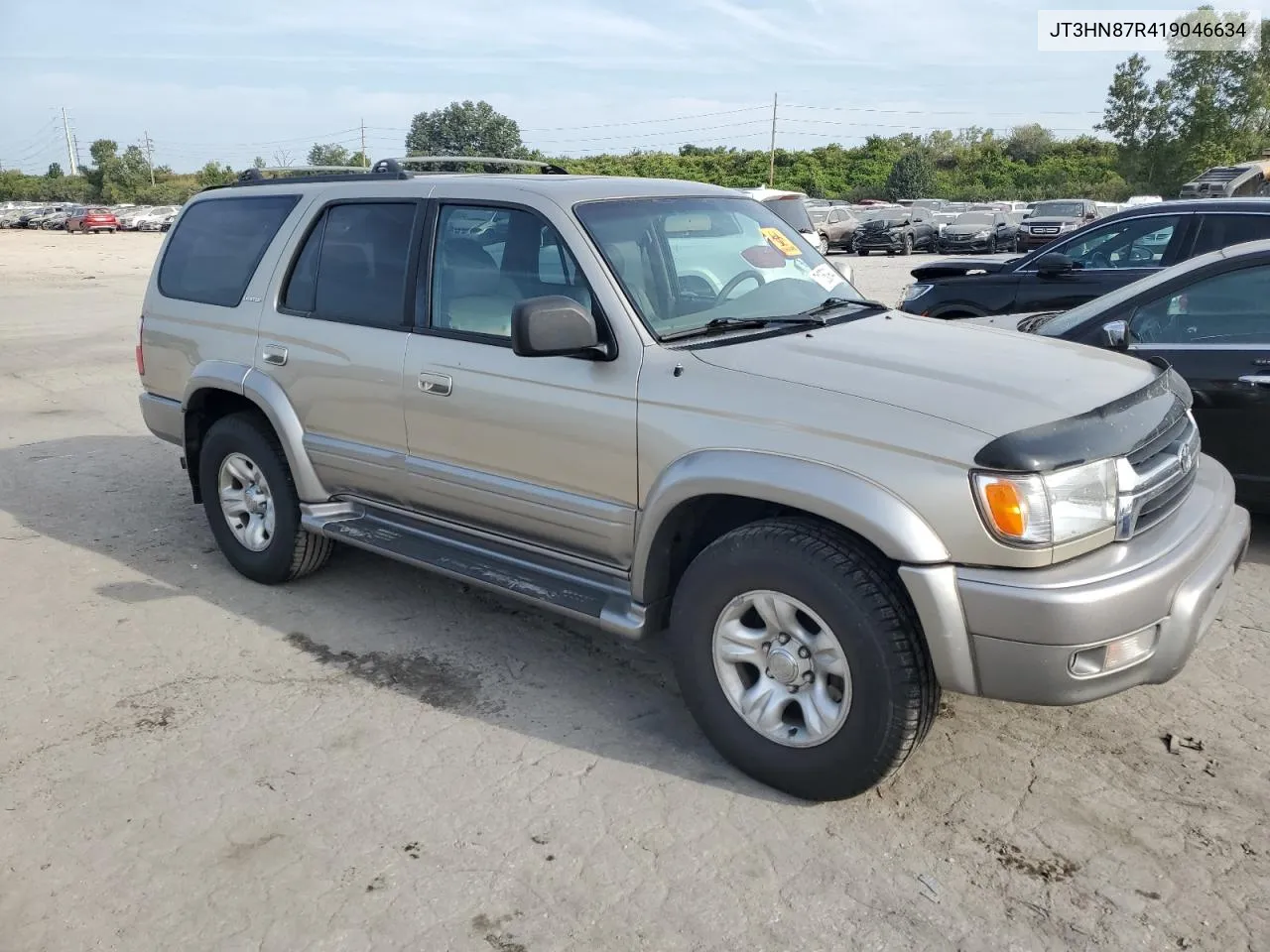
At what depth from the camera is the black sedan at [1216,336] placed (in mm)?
5043

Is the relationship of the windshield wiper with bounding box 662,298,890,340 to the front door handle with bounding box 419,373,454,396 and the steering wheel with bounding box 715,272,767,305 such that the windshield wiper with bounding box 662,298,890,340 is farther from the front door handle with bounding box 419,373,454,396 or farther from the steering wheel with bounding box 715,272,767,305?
the front door handle with bounding box 419,373,454,396

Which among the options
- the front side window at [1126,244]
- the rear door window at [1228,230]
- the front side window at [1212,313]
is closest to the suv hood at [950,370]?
the front side window at [1212,313]

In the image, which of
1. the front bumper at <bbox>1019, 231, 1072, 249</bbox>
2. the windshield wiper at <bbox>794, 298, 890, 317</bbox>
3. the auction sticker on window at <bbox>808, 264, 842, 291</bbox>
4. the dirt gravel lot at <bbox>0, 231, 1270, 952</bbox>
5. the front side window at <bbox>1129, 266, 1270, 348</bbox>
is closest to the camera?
the dirt gravel lot at <bbox>0, 231, 1270, 952</bbox>

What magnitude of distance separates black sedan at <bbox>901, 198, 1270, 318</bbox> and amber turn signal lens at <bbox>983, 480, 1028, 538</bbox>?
17.0ft

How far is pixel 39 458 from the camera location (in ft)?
25.0

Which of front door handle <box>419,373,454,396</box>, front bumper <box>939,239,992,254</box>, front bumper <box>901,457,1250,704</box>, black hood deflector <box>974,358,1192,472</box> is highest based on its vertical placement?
black hood deflector <box>974,358,1192,472</box>

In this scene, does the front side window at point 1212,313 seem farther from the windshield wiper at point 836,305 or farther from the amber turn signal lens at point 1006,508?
the amber turn signal lens at point 1006,508

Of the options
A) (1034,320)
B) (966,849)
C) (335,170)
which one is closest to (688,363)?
(966,849)

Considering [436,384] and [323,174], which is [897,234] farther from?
[436,384]

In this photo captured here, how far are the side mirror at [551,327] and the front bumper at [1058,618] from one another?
129 centimetres

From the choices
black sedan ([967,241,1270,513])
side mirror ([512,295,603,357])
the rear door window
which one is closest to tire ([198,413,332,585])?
side mirror ([512,295,603,357])

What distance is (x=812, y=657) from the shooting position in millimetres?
3143

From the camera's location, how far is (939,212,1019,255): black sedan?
3234 cm

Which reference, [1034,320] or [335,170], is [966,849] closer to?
[1034,320]
